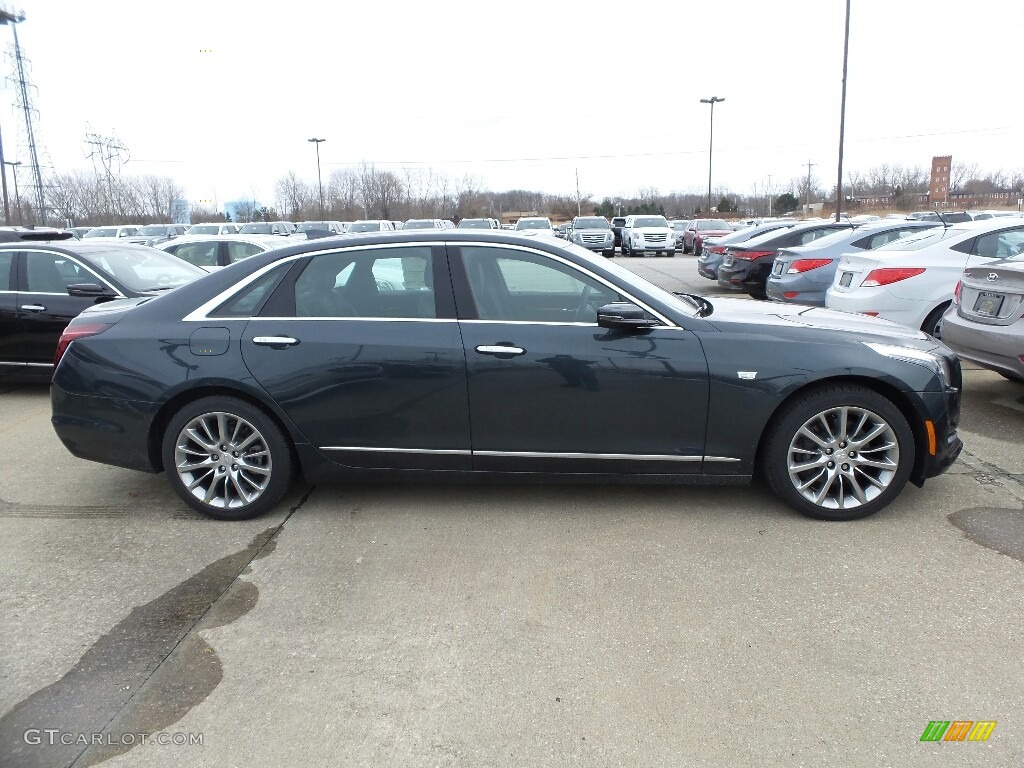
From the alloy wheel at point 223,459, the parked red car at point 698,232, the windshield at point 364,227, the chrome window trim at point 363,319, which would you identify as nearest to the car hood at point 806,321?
the chrome window trim at point 363,319

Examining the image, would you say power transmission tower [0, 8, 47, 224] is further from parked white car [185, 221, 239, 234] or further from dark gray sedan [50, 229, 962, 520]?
dark gray sedan [50, 229, 962, 520]

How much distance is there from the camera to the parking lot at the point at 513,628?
8.27 feet

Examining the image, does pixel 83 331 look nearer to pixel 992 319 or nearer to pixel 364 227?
pixel 992 319

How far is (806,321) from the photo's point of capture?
433cm

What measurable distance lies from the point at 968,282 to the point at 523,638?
5256 mm

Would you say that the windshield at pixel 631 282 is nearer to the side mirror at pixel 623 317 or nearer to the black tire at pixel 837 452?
the side mirror at pixel 623 317

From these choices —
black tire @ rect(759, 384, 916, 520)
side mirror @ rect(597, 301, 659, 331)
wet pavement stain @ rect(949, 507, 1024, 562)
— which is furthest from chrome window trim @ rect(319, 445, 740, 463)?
wet pavement stain @ rect(949, 507, 1024, 562)

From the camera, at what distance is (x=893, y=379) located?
13.2 feet

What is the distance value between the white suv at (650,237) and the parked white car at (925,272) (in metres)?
23.3

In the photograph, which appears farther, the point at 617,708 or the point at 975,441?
the point at 975,441

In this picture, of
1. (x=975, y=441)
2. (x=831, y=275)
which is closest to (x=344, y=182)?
(x=831, y=275)

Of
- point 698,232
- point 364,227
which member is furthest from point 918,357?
A: point 698,232

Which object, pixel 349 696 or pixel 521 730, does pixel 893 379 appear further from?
pixel 349 696

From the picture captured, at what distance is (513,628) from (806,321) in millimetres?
2469
